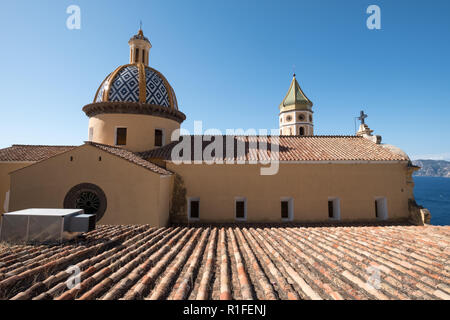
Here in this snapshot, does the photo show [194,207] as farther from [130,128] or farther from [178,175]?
[130,128]

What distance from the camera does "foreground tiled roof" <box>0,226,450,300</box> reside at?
3109 mm

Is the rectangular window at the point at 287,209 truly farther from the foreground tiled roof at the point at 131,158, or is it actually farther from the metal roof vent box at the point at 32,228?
the metal roof vent box at the point at 32,228

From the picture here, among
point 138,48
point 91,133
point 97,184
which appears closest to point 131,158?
point 97,184

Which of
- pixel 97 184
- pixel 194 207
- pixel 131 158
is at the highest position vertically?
pixel 131 158

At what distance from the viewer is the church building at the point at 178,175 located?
9336 mm

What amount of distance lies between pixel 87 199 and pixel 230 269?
822 cm

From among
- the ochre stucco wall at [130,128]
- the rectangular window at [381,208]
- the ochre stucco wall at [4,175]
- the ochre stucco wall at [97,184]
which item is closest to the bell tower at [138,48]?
the ochre stucco wall at [130,128]

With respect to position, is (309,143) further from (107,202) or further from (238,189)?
(107,202)

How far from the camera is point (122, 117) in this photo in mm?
13555

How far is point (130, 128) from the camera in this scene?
44.6ft

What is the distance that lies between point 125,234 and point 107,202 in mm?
3744

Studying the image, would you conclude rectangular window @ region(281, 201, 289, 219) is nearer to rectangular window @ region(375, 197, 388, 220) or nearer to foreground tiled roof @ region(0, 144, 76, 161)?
rectangular window @ region(375, 197, 388, 220)

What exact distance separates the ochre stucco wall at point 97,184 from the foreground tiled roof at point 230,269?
10.1ft
